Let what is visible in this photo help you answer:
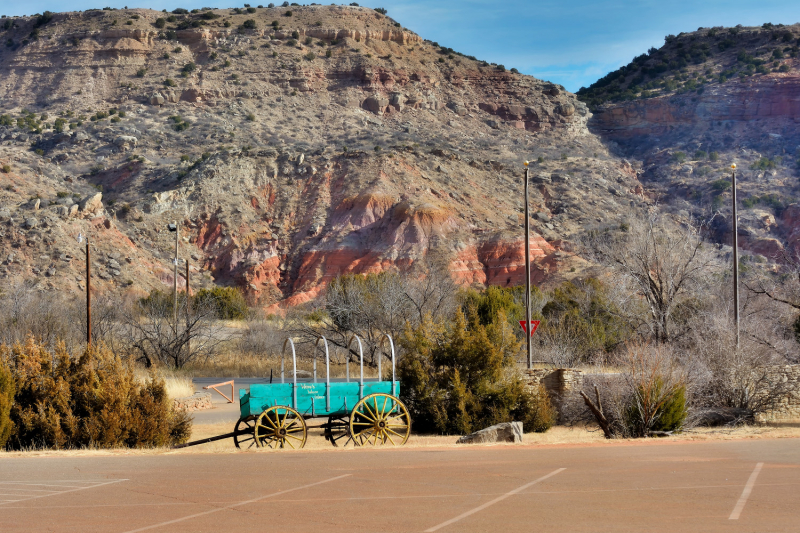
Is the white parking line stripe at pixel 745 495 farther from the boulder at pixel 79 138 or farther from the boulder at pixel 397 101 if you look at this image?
the boulder at pixel 397 101

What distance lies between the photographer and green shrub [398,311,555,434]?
19422 mm

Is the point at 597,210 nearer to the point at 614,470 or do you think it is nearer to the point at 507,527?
the point at 614,470

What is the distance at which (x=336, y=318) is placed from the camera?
3956 centimetres

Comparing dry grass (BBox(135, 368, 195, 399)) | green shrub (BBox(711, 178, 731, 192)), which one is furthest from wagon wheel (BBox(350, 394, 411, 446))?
green shrub (BBox(711, 178, 731, 192))

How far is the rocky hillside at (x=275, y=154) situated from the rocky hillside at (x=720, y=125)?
4878 millimetres

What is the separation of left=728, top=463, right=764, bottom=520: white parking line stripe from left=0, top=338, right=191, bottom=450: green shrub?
11.7 m

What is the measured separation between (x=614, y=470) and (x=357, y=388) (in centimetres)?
590

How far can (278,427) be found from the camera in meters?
15.9

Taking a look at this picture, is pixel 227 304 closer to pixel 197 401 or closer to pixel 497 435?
pixel 197 401

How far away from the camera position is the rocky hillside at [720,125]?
7194 centimetres

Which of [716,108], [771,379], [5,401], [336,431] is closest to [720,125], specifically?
[716,108]

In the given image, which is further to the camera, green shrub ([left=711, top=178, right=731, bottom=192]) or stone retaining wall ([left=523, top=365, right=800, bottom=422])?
green shrub ([left=711, top=178, right=731, bottom=192])

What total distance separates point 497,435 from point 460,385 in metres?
2.46

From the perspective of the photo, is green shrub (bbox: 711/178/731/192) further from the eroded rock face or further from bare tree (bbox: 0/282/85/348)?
bare tree (bbox: 0/282/85/348)
